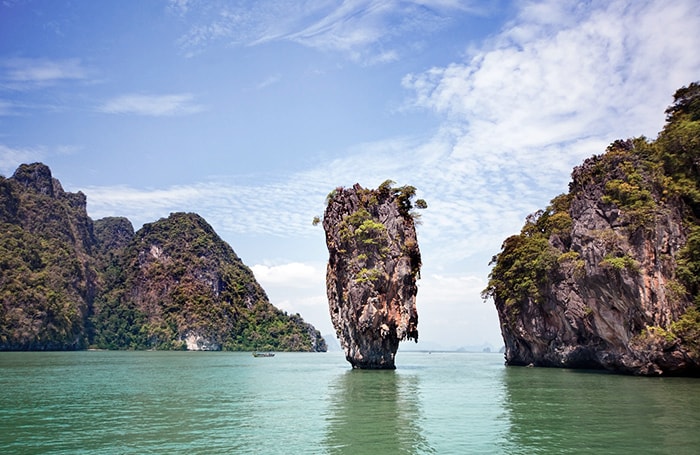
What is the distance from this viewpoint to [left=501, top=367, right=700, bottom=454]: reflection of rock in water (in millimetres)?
13194

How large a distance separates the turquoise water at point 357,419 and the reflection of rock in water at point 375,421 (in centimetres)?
4

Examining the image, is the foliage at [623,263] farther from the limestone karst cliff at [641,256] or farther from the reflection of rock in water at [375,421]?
the reflection of rock in water at [375,421]

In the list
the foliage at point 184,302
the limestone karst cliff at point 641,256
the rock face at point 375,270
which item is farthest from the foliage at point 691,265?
the foliage at point 184,302

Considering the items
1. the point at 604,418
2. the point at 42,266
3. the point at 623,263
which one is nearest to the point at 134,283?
the point at 42,266

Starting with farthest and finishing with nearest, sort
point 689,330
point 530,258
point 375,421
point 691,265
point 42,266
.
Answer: point 42,266 < point 530,258 < point 691,265 < point 689,330 < point 375,421

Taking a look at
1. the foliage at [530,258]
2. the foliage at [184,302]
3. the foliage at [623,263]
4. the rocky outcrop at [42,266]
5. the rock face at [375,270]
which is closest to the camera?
the foliage at [623,263]

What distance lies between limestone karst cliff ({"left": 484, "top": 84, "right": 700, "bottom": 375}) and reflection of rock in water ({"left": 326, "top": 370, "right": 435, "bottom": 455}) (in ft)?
49.3

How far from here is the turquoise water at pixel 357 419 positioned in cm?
1336

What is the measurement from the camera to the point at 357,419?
17.5 meters

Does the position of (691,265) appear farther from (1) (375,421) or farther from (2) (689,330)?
(1) (375,421)

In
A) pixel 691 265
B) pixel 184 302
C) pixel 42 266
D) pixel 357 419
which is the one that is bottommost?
pixel 357 419

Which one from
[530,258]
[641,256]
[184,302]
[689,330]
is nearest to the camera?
[689,330]

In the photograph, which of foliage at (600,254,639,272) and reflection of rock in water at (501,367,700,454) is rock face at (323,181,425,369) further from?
foliage at (600,254,639,272)

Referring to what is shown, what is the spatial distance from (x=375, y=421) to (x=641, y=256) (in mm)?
22889
